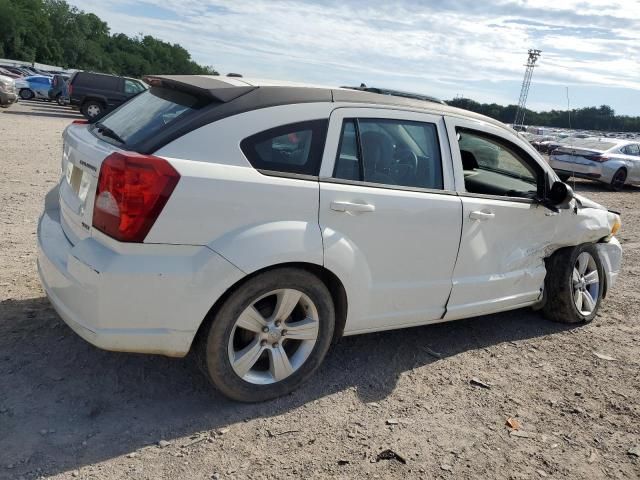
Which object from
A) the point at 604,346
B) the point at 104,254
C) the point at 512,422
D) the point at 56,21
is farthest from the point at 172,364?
the point at 56,21

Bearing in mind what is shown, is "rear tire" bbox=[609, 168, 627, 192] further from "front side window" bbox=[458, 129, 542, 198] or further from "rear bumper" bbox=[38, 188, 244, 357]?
"rear bumper" bbox=[38, 188, 244, 357]

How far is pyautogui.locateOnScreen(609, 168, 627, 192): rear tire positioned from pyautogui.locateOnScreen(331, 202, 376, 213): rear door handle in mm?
14608

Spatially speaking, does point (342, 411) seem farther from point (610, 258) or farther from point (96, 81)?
point (96, 81)

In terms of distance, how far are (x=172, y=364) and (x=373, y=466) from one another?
146 cm

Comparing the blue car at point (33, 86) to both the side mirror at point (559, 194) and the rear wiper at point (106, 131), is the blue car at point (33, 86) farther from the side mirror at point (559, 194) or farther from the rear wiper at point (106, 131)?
the side mirror at point (559, 194)

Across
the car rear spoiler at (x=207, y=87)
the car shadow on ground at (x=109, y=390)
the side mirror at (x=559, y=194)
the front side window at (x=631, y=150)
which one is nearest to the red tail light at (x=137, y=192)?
the car rear spoiler at (x=207, y=87)

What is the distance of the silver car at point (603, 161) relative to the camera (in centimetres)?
1565

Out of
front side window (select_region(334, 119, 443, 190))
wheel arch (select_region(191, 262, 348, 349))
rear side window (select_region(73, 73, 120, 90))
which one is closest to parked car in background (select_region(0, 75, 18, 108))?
rear side window (select_region(73, 73, 120, 90))

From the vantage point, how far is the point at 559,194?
4.49 metres

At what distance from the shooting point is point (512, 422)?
11.6ft

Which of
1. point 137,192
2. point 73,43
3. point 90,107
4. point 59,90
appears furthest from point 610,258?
point 73,43

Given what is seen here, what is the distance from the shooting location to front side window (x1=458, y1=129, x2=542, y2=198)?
14.3 feet

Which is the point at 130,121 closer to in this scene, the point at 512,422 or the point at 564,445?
the point at 512,422

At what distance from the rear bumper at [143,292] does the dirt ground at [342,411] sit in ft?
1.57
